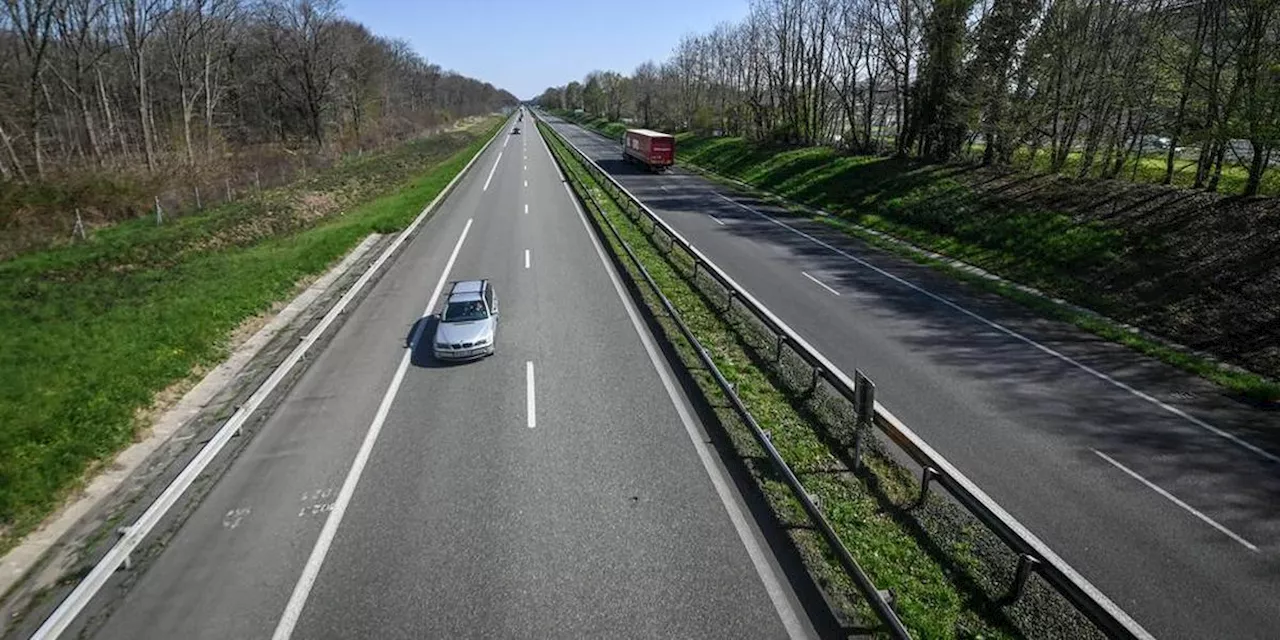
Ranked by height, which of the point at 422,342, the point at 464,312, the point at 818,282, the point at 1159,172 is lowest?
the point at 422,342

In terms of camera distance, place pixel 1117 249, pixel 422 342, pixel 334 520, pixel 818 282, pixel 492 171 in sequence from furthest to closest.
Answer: pixel 492 171, pixel 1117 249, pixel 818 282, pixel 422 342, pixel 334 520

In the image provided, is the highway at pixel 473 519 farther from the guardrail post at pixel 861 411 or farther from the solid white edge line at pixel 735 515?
the guardrail post at pixel 861 411

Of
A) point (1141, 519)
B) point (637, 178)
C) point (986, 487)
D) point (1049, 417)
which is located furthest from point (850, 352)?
point (637, 178)

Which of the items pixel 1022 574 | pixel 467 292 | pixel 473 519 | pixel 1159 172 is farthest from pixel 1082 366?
pixel 1159 172

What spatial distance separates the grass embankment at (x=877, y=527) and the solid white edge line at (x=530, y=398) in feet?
10.3

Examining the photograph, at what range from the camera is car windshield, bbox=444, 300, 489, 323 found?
14.3 meters

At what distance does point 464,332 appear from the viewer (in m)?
13.8

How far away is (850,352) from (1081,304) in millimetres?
9258

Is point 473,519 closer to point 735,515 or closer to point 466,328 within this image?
point 735,515

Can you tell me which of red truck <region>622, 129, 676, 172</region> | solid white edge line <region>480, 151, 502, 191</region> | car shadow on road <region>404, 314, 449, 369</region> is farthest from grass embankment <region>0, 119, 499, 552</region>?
red truck <region>622, 129, 676, 172</region>

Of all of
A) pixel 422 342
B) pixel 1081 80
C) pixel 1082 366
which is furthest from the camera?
pixel 1081 80

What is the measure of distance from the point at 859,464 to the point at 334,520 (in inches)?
287

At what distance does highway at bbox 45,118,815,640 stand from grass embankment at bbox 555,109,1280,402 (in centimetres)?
1236

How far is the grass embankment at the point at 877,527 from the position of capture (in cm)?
657
